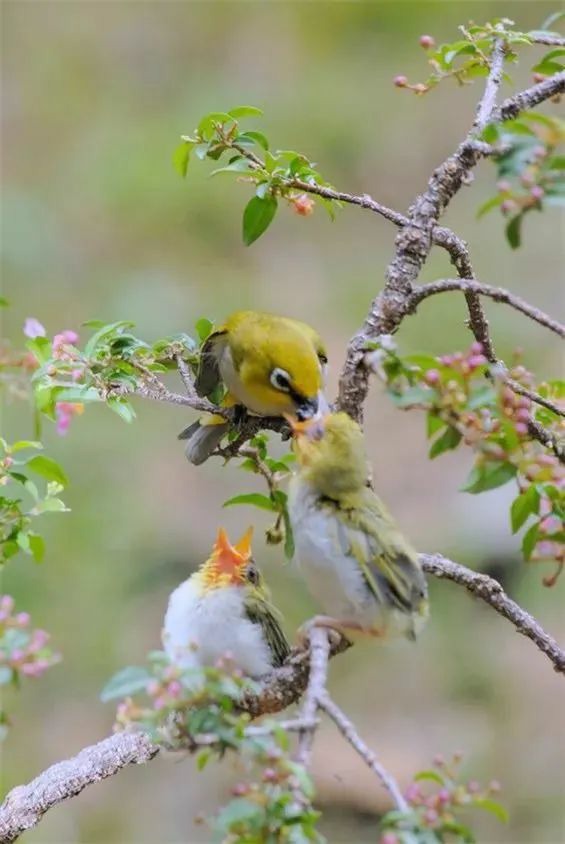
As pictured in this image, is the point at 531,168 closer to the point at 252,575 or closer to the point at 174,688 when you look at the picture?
the point at 174,688

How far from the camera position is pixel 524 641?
391 cm

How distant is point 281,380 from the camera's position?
1.72 m

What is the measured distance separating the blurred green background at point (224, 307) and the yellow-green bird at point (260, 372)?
5.57 feet

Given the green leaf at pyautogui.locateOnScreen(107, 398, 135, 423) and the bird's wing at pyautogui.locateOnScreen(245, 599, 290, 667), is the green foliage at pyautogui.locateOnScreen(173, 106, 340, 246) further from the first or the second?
the bird's wing at pyautogui.locateOnScreen(245, 599, 290, 667)

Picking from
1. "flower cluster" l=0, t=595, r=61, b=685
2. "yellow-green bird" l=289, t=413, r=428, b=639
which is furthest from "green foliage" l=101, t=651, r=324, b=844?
"flower cluster" l=0, t=595, r=61, b=685

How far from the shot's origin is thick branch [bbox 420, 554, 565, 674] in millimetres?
1523

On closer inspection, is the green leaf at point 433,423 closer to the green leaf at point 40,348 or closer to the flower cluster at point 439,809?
the flower cluster at point 439,809

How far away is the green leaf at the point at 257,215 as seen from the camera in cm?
160

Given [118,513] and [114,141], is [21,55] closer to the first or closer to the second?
[114,141]

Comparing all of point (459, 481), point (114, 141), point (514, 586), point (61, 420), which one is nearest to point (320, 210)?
point (114, 141)

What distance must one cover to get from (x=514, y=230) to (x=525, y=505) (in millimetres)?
432

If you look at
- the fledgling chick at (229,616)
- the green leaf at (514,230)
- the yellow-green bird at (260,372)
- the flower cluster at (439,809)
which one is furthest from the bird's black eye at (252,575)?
the green leaf at (514,230)

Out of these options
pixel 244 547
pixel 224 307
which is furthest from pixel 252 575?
pixel 224 307

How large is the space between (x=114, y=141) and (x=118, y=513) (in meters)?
2.06
